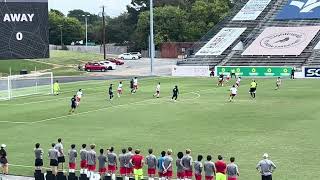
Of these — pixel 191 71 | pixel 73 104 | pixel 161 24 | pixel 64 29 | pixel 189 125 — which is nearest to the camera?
pixel 189 125

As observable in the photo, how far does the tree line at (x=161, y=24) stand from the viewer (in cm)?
10844

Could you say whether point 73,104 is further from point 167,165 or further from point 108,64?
point 108,64

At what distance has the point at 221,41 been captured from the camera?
81.2 metres

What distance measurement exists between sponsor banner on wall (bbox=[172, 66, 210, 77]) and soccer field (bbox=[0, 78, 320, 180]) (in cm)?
2189

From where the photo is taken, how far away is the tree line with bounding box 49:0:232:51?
108438 mm

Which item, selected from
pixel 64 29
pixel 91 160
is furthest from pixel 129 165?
pixel 64 29

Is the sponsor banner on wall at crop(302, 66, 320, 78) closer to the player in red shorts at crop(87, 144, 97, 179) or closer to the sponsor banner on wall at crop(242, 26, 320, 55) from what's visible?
the sponsor banner on wall at crop(242, 26, 320, 55)

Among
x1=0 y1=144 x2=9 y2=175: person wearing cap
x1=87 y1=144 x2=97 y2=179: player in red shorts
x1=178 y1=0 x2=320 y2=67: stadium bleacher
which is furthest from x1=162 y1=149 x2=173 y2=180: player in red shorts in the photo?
x1=178 y1=0 x2=320 y2=67: stadium bleacher

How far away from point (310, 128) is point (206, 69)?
43.5m

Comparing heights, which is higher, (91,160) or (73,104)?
(73,104)

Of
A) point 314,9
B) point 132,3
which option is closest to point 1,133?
→ point 314,9

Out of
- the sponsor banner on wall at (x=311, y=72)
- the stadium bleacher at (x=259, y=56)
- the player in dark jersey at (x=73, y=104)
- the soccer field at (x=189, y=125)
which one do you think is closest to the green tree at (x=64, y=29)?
the stadium bleacher at (x=259, y=56)

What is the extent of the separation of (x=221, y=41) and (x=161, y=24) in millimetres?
31467

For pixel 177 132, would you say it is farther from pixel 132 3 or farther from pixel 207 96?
pixel 132 3
